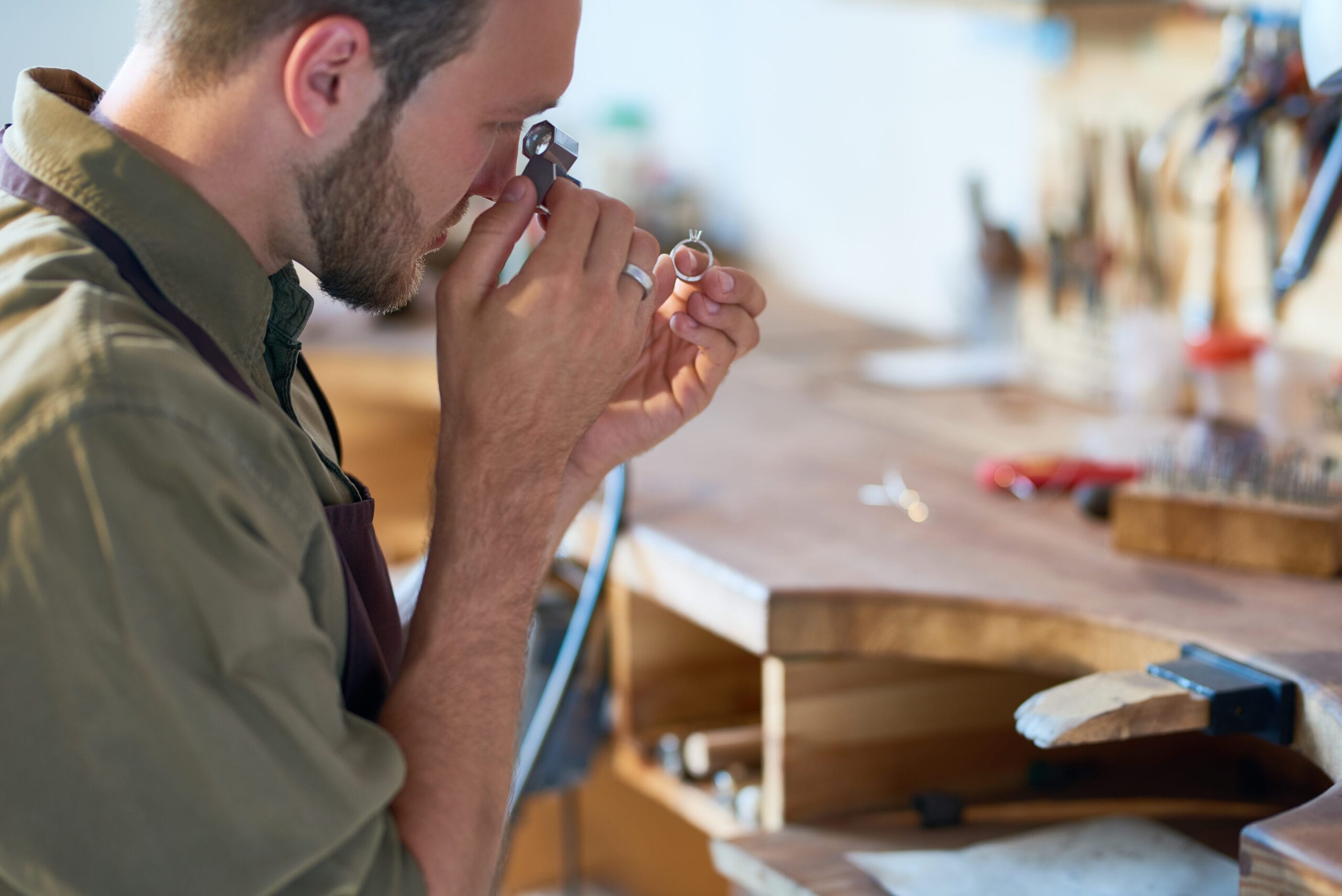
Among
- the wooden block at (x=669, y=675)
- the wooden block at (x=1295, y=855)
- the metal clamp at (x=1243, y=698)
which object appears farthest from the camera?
the wooden block at (x=669, y=675)

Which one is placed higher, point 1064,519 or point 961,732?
point 1064,519

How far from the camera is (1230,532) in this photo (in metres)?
1.24

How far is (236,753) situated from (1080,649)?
0.72 meters

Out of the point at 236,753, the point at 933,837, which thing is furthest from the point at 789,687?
the point at 236,753

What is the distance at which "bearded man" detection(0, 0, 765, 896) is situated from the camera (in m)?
0.64

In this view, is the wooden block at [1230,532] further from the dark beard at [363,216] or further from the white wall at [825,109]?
the white wall at [825,109]

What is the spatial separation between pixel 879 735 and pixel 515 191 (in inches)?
24.3

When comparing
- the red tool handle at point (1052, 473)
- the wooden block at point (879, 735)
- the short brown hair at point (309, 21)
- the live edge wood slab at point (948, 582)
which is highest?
the short brown hair at point (309, 21)

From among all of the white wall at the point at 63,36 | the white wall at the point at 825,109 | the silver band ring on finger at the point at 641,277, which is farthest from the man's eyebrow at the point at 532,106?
the white wall at the point at 63,36

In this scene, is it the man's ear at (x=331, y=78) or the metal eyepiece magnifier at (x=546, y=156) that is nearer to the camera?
the man's ear at (x=331, y=78)

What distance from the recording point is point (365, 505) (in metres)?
0.91

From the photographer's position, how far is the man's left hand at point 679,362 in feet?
3.50

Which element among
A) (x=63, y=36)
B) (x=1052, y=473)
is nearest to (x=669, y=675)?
(x=1052, y=473)

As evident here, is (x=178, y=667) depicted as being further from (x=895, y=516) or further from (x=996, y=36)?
(x=996, y=36)
